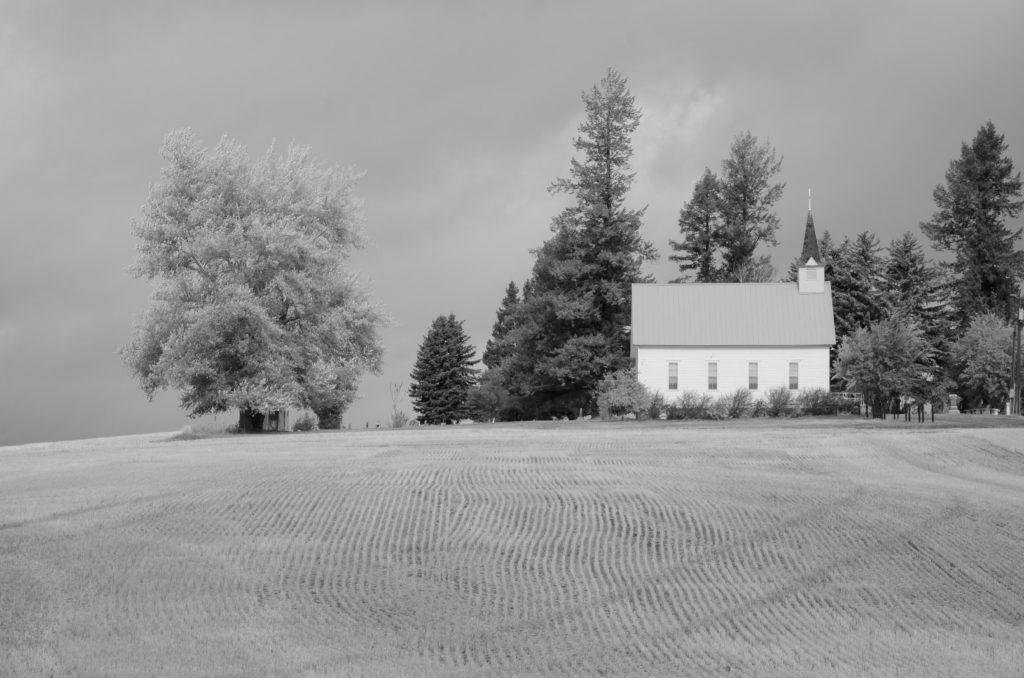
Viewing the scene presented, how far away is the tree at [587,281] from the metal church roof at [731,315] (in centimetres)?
234

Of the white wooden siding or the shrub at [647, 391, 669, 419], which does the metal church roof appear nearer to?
the white wooden siding

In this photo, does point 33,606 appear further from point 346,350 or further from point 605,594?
point 346,350

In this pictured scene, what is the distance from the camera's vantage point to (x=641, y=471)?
22.9 metres

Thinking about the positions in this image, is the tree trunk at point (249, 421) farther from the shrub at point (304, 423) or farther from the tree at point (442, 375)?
the tree at point (442, 375)

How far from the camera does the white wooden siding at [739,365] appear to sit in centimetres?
6488

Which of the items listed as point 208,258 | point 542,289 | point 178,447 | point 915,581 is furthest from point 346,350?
point 915,581

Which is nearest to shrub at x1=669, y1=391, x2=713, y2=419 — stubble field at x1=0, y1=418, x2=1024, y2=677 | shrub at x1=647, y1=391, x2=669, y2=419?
shrub at x1=647, y1=391, x2=669, y2=419

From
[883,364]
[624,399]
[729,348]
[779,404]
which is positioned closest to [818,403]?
[779,404]

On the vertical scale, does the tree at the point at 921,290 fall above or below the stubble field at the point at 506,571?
above

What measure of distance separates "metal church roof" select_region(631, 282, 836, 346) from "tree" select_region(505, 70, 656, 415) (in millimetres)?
2337

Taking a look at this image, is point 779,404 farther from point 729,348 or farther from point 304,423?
point 304,423

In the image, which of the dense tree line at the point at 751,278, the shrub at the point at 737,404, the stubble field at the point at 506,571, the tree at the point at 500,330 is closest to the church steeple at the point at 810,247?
the dense tree line at the point at 751,278

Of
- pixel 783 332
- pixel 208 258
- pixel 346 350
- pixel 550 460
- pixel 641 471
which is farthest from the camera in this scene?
pixel 783 332

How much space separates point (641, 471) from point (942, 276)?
6514cm
